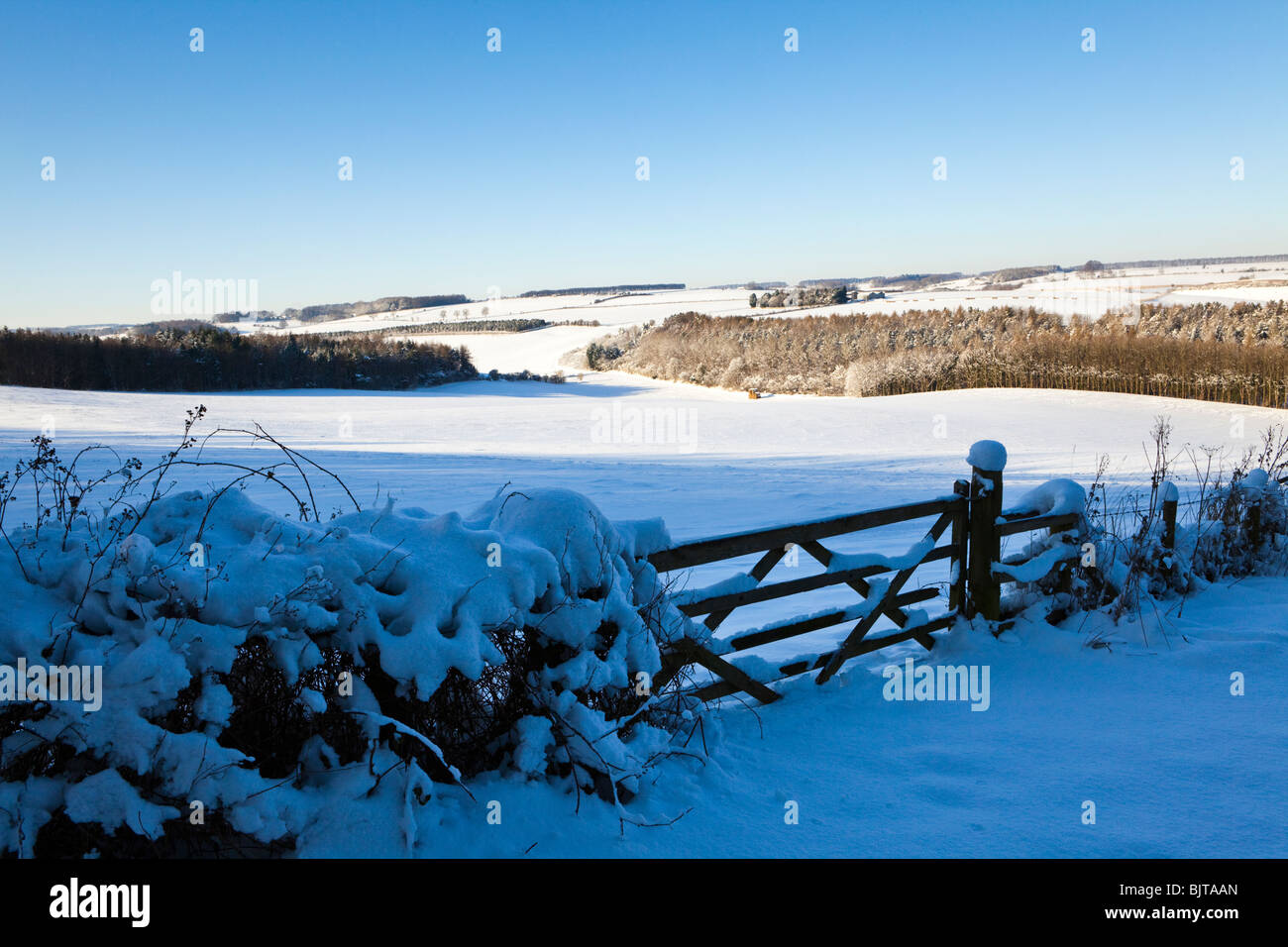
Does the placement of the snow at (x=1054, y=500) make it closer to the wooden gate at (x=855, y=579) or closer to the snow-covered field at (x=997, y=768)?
the wooden gate at (x=855, y=579)

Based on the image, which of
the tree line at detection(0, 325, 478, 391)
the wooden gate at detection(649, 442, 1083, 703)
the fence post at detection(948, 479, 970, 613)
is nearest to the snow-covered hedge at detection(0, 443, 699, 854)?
the wooden gate at detection(649, 442, 1083, 703)

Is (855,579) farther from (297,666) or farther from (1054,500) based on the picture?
(297,666)

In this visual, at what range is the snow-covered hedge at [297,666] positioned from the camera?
243cm

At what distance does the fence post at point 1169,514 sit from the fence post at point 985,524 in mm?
1641

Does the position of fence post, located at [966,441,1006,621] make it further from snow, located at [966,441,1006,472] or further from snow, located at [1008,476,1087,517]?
snow, located at [1008,476,1087,517]

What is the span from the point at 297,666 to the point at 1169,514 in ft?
21.2

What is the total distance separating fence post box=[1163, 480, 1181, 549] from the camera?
6.31 m

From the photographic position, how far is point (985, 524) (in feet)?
18.6

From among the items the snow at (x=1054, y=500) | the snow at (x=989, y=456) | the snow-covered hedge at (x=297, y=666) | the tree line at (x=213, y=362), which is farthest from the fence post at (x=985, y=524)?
the tree line at (x=213, y=362)

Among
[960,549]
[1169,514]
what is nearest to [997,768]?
[960,549]

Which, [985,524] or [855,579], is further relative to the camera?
[985,524]

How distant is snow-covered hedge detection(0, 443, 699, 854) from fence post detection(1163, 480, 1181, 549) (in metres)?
4.82
